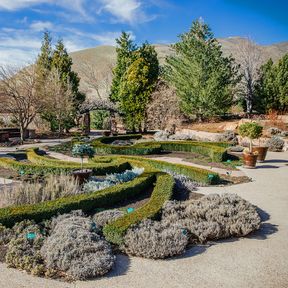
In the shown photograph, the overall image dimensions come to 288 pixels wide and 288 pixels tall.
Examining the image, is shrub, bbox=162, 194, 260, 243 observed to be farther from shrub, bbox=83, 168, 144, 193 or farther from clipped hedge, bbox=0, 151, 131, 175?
clipped hedge, bbox=0, 151, 131, 175

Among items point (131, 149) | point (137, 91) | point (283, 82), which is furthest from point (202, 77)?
point (131, 149)

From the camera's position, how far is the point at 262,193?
10.5 meters

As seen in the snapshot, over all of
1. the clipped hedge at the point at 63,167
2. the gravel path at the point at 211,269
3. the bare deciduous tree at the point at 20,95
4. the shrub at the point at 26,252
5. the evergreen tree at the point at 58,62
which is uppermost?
the evergreen tree at the point at 58,62

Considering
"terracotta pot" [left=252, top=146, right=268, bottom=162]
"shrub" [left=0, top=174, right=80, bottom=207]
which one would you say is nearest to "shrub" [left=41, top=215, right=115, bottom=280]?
"shrub" [left=0, top=174, right=80, bottom=207]

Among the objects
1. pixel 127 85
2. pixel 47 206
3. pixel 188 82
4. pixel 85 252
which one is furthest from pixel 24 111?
pixel 85 252

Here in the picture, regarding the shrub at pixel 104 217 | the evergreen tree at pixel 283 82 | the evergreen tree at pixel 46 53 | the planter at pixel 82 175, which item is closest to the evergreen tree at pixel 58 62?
the evergreen tree at pixel 46 53

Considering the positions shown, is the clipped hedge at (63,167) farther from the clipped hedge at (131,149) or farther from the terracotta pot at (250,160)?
the clipped hedge at (131,149)

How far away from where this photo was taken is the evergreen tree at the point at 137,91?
32406 mm

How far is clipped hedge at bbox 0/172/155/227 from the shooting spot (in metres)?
6.91

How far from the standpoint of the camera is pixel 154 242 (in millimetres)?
6023

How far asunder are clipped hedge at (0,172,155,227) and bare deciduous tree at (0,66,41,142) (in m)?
18.7

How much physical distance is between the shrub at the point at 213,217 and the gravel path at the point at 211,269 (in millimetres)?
209

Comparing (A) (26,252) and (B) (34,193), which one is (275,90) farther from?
(A) (26,252)

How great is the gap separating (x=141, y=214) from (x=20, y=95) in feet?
78.9
